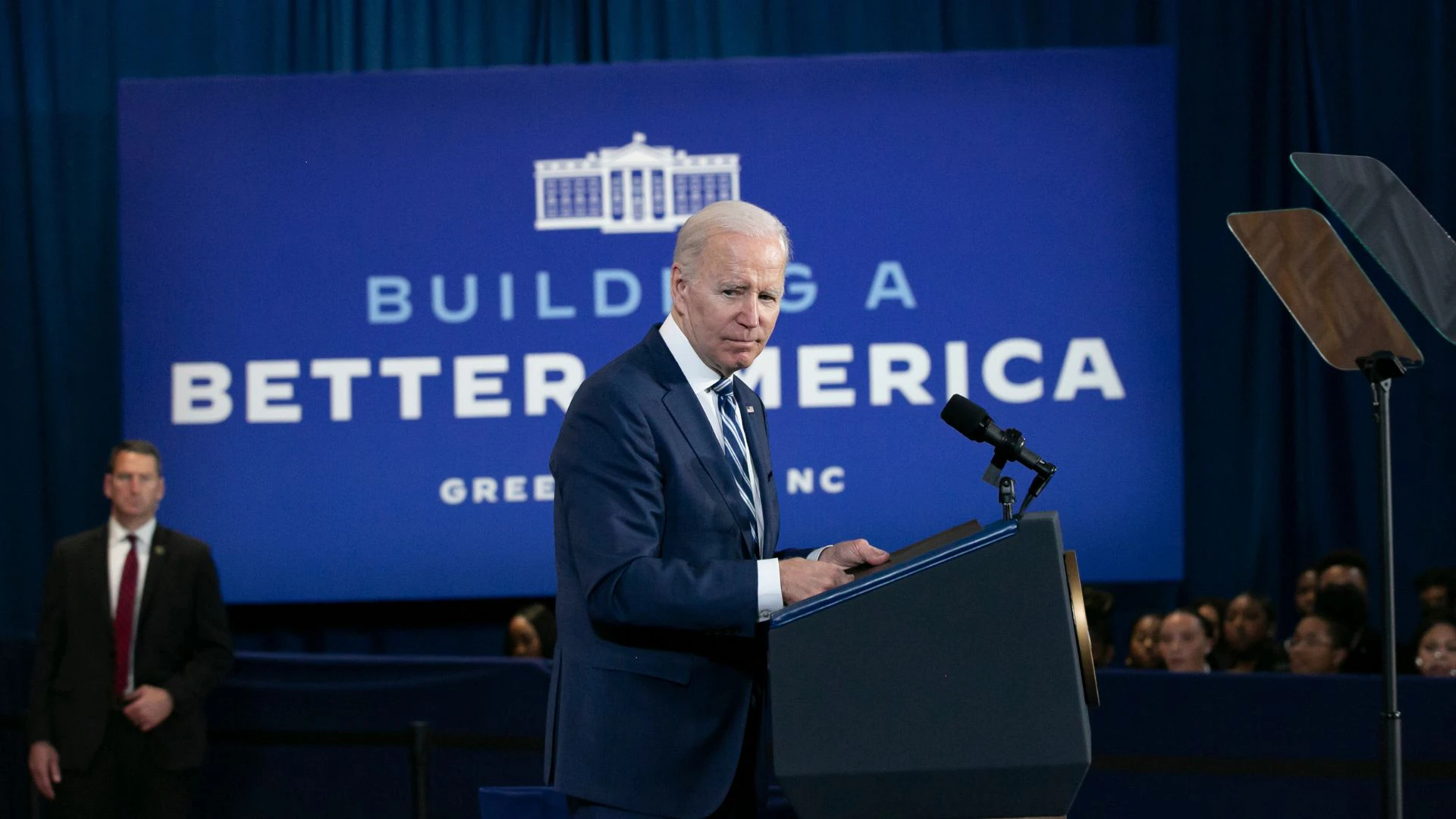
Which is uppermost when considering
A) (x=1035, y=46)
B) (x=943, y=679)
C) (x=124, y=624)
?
(x=1035, y=46)

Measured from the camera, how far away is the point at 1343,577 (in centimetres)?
593

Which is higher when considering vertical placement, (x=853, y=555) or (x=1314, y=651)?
(x=853, y=555)

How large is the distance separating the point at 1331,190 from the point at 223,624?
367 centimetres

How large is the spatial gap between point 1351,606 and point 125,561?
439 centimetres

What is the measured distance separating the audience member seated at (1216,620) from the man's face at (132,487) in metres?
3.99

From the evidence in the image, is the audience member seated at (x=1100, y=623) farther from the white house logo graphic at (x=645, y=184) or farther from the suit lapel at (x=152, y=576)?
the suit lapel at (x=152, y=576)

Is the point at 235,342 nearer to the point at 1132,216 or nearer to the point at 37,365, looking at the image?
the point at 37,365

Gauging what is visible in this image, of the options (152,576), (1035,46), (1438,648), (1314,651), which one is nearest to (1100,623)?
(1314,651)

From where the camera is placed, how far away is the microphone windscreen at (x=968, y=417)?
1.91 m

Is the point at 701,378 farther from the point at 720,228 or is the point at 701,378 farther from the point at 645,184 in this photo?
the point at 645,184

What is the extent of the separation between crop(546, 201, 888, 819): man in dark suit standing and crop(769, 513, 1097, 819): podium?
16cm

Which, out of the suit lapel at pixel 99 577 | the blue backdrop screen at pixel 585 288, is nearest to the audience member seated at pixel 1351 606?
the blue backdrop screen at pixel 585 288

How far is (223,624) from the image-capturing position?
490 cm

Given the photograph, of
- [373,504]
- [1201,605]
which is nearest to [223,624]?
[373,504]
